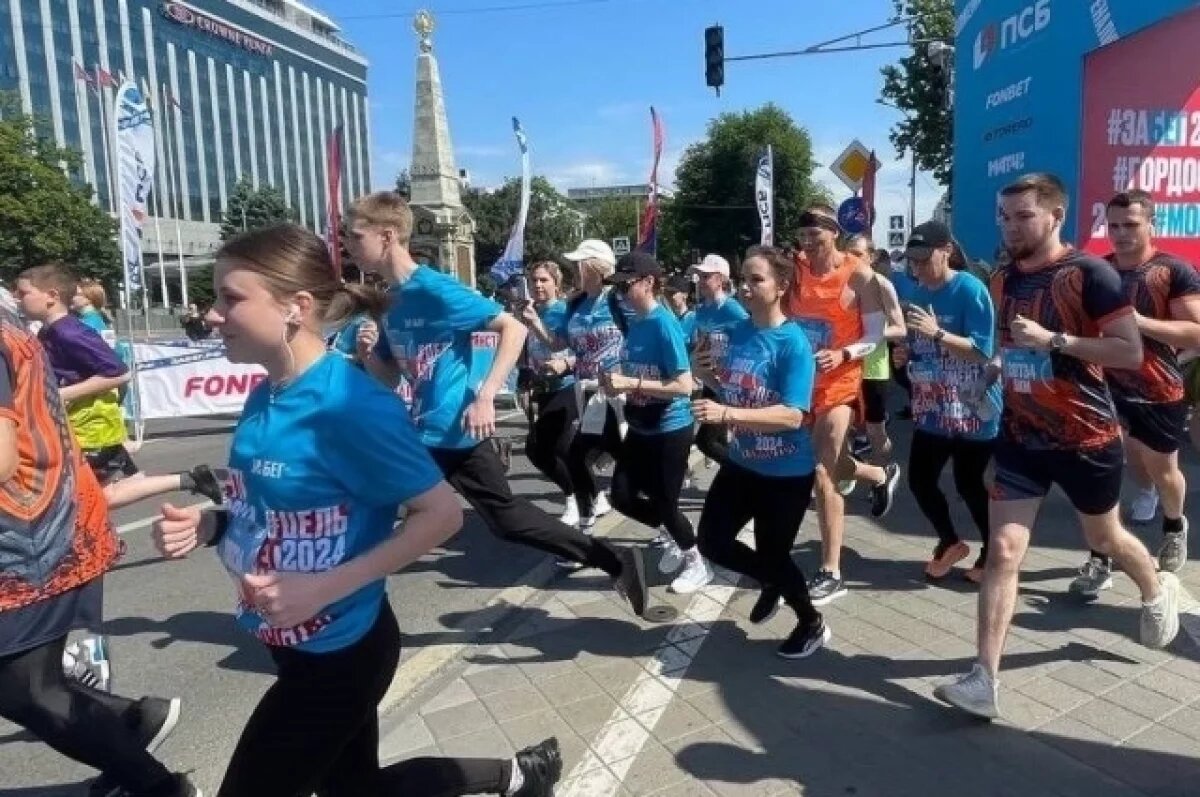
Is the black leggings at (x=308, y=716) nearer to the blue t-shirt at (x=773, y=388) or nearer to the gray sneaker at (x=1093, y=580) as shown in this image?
the blue t-shirt at (x=773, y=388)

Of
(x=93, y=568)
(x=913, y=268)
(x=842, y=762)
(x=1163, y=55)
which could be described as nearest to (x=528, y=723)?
(x=842, y=762)

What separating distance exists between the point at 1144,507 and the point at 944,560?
1711mm

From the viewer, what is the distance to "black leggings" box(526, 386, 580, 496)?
6.00 m

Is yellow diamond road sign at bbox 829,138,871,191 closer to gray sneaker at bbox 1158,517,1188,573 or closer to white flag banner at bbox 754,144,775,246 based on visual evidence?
white flag banner at bbox 754,144,775,246

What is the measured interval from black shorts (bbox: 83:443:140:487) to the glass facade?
61732 millimetres

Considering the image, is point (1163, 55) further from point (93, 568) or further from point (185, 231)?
point (185, 231)

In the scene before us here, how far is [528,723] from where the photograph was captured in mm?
3332

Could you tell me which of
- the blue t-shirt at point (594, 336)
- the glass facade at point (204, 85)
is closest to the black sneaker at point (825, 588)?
the blue t-shirt at point (594, 336)

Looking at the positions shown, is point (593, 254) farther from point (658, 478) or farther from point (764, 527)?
point (764, 527)

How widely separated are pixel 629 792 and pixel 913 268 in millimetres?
3055

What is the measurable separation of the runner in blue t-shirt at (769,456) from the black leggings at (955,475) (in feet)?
4.20

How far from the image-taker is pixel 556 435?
6035 mm

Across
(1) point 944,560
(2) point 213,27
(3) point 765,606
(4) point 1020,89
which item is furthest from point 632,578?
(2) point 213,27

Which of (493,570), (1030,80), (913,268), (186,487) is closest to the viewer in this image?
(186,487)
